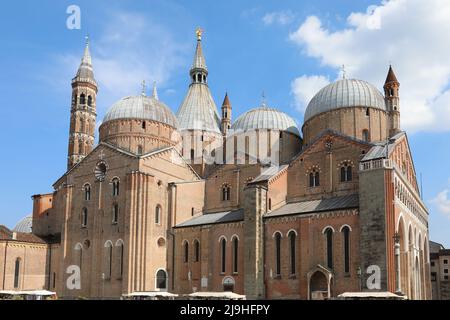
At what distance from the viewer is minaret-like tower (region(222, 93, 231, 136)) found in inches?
2437

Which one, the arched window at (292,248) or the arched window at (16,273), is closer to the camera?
the arched window at (292,248)

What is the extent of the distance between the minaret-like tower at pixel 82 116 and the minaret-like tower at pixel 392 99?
34102mm

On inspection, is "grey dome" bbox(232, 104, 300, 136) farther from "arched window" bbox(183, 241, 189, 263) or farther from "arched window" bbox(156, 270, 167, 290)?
"arched window" bbox(156, 270, 167, 290)

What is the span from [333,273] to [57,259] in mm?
29502

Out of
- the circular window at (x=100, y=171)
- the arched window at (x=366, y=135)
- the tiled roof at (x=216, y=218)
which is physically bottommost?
the tiled roof at (x=216, y=218)

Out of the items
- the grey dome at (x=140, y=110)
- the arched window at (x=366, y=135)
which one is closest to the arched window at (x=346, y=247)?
the arched window at (x=366, y=135)

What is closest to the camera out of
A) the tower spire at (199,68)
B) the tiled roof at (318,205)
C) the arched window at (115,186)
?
the tiled roof at (318,205)

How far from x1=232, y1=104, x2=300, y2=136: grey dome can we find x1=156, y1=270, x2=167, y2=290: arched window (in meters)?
18.8

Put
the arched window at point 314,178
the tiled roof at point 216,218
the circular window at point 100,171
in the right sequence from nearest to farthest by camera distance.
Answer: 1. the arched window at point 314,178
2. the tiled roof at point 216,218
3. the circular window at point 100,171

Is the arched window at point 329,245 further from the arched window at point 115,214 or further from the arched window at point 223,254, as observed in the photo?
A: the arched window at point 115,214

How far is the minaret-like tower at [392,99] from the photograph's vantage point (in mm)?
48188

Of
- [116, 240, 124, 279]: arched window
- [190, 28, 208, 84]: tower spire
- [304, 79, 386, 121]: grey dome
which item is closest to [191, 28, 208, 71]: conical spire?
[190, 28, 208, 84]: tower spire

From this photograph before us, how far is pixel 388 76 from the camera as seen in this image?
49500mm
